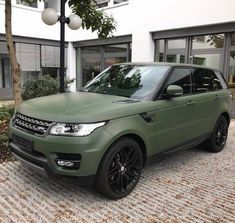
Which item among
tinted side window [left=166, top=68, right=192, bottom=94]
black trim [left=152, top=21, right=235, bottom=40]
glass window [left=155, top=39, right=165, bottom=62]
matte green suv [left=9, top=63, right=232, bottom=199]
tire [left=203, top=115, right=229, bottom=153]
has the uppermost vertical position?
black trim [left=152, top=21, right=235, bottom=40]

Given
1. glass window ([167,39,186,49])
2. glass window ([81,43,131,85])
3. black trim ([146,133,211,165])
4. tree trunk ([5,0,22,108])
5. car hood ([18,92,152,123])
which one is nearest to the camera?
car hood ([18,92,152,123])

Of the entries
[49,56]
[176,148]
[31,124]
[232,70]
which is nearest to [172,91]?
[176,148]

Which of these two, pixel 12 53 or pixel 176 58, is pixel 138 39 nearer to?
Answer: pixel 176 58

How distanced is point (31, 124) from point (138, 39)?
979cm

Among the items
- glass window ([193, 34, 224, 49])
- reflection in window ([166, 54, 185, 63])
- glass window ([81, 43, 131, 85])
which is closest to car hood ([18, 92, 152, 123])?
glass window ([193, 34, 224, 49])

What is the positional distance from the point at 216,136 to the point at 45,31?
1207 cm

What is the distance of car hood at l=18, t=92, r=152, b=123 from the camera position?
334cm

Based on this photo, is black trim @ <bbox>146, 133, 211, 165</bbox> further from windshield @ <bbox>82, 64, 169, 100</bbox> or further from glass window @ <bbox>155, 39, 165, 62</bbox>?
glass window @ <bbox>155, 39, 165, 62</bbox>

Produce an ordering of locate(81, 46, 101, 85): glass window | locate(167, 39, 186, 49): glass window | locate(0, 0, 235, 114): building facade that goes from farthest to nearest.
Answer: locate(81, 46, 101, 85): glass window → locate(167, 39, 186, 49): glass window → locate(0, 0, 235, 114): building facade

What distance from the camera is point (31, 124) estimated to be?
141 inches

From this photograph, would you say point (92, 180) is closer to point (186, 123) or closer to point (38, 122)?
point (38, 122)

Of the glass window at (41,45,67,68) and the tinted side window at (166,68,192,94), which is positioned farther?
the glass window at (41,45,67,68)

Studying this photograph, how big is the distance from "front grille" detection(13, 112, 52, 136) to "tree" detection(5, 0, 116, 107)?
257 cm

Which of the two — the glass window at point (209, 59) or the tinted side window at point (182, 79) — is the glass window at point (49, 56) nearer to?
the glass window at point (209, 59)
